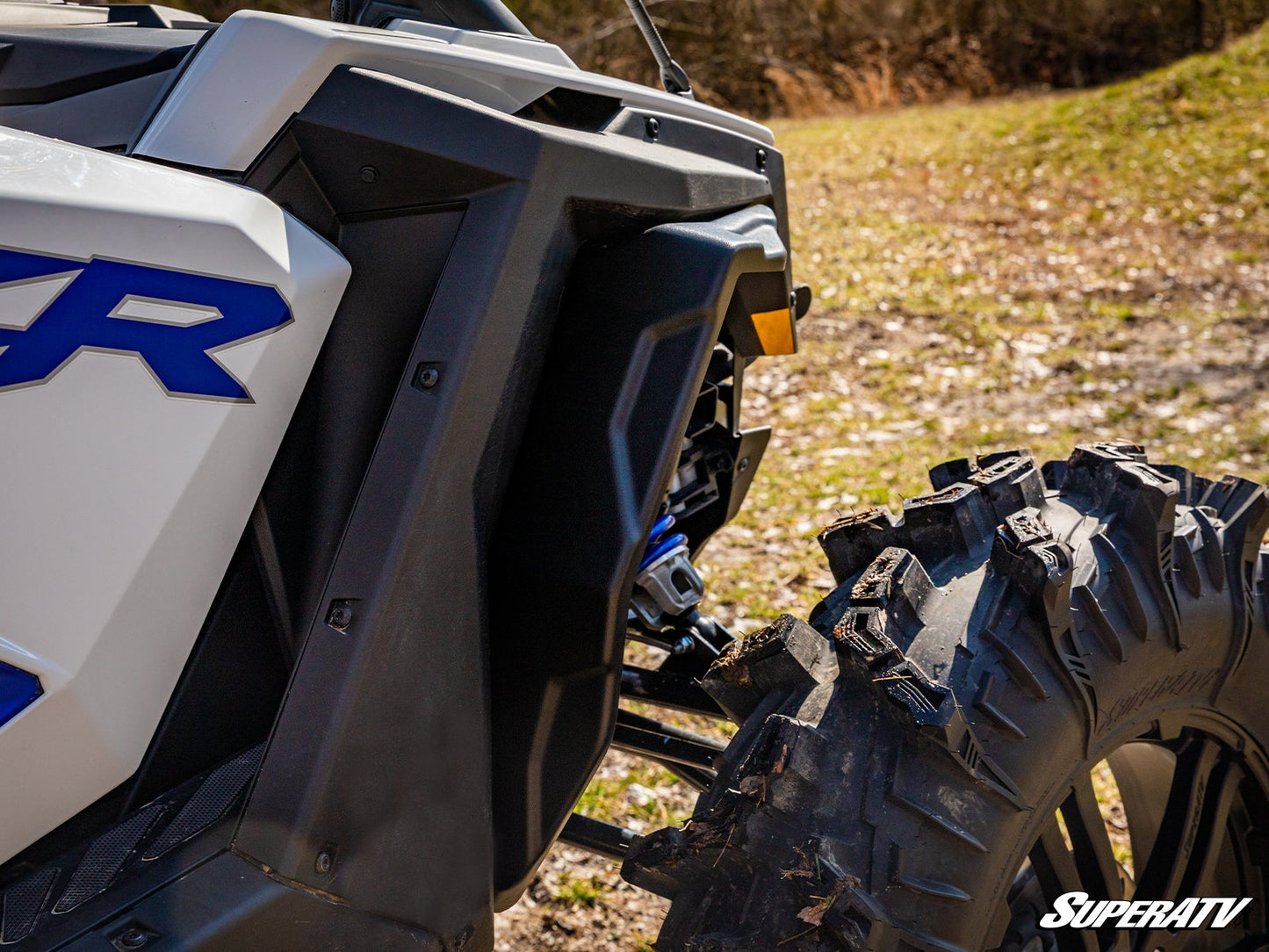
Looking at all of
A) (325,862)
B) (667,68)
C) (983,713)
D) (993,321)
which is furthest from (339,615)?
(993,321)

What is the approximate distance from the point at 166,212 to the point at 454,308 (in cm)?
28

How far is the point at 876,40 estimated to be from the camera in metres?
14.4

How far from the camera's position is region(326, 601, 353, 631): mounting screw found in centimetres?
108

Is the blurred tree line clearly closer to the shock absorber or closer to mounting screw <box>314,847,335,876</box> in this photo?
the shock absorber

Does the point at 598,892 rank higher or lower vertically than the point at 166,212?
lower

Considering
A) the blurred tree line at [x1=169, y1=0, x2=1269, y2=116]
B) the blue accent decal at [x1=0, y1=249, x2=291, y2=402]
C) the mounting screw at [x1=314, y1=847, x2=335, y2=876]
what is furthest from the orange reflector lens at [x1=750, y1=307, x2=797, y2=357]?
the blurred tree line at [x1=169, y1=0, x2=1269, y2=116]

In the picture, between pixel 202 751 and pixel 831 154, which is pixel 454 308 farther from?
pixel 831 154

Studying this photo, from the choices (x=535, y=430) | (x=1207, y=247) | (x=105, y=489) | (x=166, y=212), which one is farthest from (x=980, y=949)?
(x=1207, y=247)

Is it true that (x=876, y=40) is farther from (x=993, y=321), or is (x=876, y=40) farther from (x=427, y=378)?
(x=427, y=378)

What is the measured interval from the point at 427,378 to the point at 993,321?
5480 mm

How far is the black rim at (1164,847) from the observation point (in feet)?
4.90

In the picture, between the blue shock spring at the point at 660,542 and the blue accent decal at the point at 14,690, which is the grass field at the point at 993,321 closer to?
the blue shock spring at the point at 660,542

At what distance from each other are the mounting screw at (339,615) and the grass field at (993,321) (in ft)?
4.81

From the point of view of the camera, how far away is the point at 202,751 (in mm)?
1161
